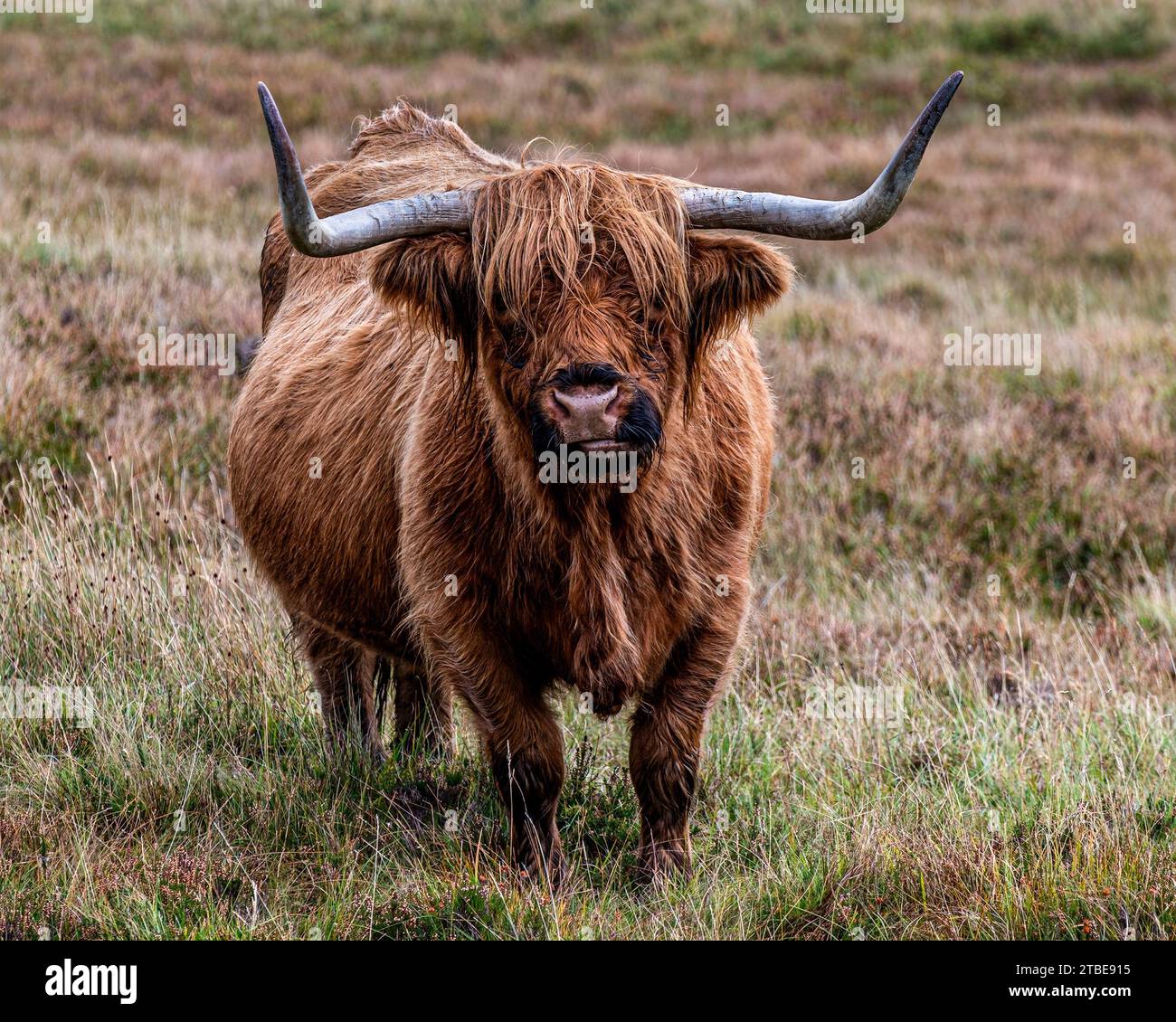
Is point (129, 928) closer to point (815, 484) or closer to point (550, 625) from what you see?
point (550, 625)

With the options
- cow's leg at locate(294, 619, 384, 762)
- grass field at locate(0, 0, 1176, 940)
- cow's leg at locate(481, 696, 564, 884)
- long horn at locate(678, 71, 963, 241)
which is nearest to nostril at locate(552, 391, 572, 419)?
long horn at locate(678, 71, 963, 241)

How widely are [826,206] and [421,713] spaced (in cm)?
256

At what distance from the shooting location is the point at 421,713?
16.5ft

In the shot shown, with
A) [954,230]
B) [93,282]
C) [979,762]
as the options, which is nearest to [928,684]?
[979,762]

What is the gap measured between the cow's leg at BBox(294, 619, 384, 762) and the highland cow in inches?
26.3

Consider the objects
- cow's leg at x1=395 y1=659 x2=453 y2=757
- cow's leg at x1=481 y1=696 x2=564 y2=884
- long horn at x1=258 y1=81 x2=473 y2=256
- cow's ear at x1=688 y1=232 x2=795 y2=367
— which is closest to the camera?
long horn at x1=258 y1=81 x2=473 y2=256

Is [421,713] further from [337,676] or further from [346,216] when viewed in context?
[346,216]

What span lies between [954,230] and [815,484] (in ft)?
27.8

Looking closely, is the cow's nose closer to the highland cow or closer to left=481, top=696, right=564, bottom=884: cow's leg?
the highland cow

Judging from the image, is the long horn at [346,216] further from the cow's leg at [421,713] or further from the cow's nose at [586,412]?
the cow's leg at [421,713]

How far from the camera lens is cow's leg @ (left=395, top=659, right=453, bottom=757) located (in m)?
4.71

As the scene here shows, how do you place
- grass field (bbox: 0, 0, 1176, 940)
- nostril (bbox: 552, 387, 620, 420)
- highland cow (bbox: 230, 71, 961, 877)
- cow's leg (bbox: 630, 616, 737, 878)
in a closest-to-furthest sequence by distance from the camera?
nostril (bbox: 552, 387, 620, 420) < highland cow (bbox: 230, 71, 961, 877) < grass field (bbox: 0, 0, 1176, 940) < cow's leg (bbox: 630, 616, 737, 878)

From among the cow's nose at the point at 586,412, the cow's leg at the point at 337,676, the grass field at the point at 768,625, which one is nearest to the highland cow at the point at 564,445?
the cow's nose at the point at 586,412

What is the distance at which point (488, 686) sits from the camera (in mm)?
3668
